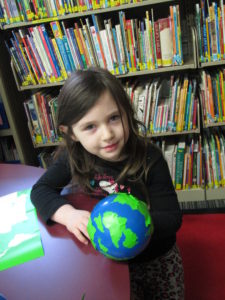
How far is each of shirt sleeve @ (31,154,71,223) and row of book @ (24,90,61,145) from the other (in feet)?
2.95

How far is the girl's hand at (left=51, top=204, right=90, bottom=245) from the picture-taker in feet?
2.45

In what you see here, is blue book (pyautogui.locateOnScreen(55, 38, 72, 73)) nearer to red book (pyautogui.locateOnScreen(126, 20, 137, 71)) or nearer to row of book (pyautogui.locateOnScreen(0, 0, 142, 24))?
row of book (pyautogui.locateOnScreen(0, 0, 142, 24))

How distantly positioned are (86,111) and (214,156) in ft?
4.20

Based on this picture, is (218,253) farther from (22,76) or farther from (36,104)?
(22,76)

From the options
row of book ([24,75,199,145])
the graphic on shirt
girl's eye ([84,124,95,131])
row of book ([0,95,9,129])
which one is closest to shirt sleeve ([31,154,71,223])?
the graphic on shirt

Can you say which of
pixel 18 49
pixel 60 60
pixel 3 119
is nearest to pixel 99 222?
pixel 60 60

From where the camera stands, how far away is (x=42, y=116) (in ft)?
6.42

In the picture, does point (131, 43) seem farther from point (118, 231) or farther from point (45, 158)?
point (118, 231)

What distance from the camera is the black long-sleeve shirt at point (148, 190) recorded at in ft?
2.76

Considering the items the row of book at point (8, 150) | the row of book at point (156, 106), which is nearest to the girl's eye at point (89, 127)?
the row of book at point (156, 106)

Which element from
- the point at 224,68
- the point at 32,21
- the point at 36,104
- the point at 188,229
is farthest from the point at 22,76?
the point at 188,229

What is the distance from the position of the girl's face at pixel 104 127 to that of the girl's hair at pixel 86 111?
16mm

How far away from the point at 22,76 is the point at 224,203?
1583mm

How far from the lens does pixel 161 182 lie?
942mm
